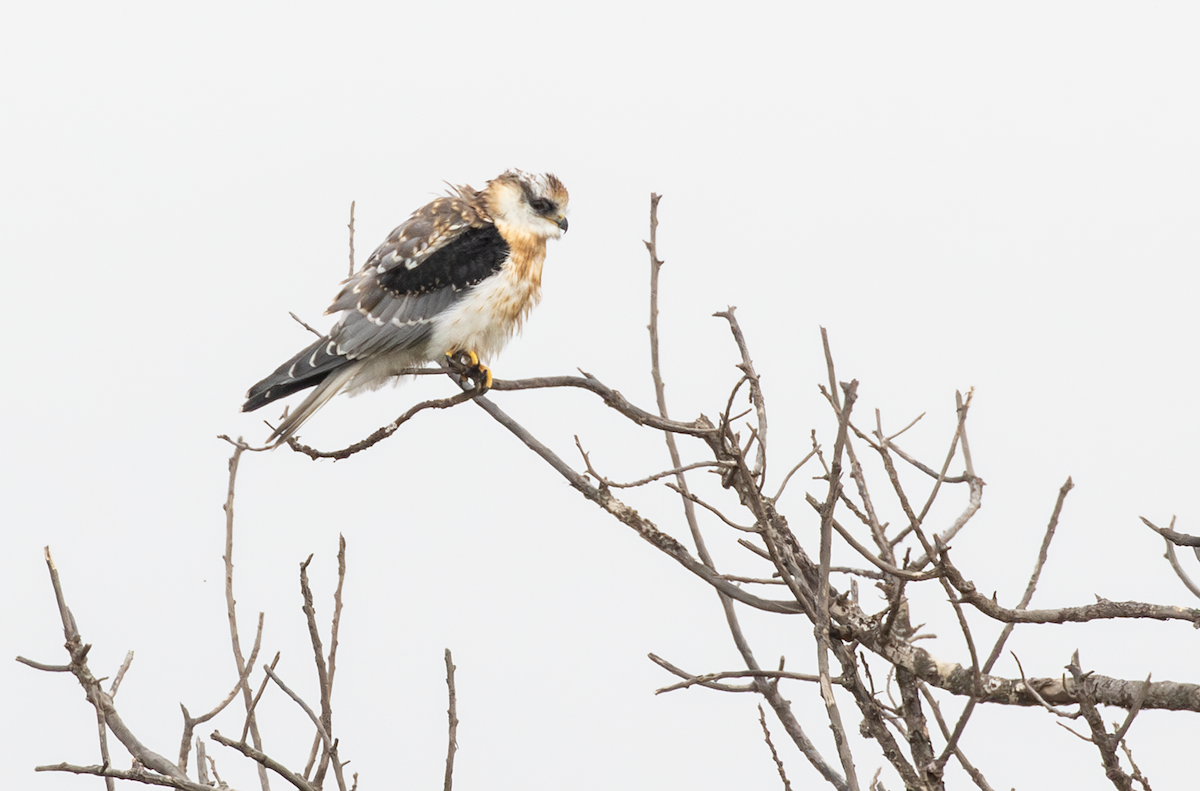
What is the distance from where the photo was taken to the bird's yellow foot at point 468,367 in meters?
2.74

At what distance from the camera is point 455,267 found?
2.98m

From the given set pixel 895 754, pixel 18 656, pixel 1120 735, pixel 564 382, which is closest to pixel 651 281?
pixel 564 382

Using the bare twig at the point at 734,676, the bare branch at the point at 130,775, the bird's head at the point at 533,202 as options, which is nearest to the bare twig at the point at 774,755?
the bare twig at the point at 734,676

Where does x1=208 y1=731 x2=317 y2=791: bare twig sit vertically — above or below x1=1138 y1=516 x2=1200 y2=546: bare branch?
below

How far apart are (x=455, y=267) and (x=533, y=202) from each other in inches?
15.1

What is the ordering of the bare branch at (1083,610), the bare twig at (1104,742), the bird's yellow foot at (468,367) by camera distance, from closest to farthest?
the bare twig at (1104,742) → the bare branch at (1083,610) → the bird's yellow foot at (468,367)

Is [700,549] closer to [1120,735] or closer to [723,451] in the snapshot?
[723,451]

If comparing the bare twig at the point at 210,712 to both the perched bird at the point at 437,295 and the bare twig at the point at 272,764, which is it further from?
the perched bird at the point at 437,295

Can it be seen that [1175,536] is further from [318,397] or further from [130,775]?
[318,397]

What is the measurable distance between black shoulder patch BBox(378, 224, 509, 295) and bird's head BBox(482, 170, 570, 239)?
15 cm

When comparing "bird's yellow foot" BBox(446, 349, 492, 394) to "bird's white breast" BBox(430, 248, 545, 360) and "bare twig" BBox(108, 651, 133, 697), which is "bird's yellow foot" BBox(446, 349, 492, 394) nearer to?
"bird's white breast" BBox(430, 248, 545, 360)

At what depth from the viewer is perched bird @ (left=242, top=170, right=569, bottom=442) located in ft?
9.35

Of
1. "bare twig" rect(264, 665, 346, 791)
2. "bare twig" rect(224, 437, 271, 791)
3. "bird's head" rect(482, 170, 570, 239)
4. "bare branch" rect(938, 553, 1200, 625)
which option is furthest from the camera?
"bird's head" rect(482, 170, 570, 239)

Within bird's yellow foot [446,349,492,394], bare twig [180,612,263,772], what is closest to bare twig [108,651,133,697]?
bare twig [180,612,263,772]
